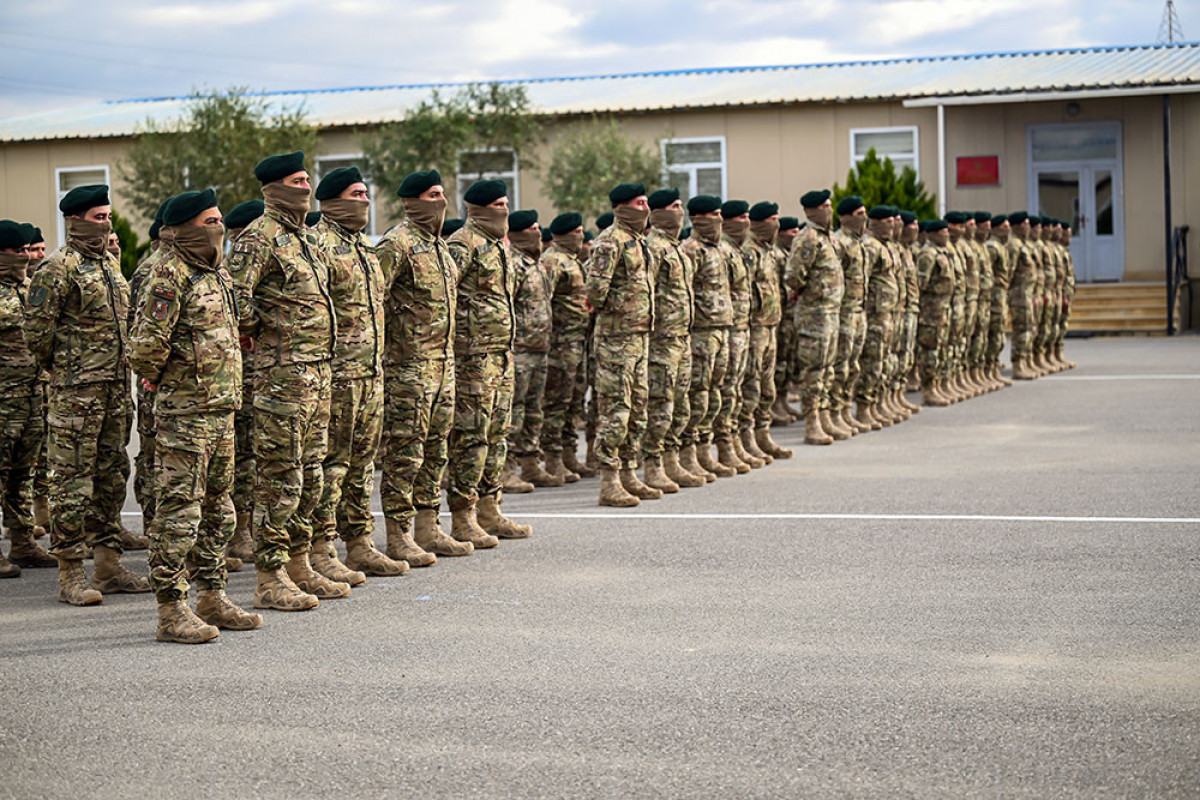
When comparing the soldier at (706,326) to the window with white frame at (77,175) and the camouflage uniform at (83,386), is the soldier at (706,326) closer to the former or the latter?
the camouflage uniform at (83,386)

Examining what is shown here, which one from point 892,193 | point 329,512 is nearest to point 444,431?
point 329,512

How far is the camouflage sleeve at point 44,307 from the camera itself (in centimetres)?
763

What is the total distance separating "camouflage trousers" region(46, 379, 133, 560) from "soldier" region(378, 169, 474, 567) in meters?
1.38

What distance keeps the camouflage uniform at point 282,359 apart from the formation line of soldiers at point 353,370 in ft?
0.04

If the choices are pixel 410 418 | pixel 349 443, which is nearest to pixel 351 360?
pixel 349 443

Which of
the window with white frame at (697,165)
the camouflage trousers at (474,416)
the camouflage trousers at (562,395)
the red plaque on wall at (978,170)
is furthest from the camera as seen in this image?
the window with white frame at (697,165)

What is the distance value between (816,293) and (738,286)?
1.88m

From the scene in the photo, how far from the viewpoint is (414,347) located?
8.16 m

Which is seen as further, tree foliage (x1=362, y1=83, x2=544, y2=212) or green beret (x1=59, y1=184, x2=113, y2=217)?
tree foliage (x1=362, y1=83, x2=544, y2=212)

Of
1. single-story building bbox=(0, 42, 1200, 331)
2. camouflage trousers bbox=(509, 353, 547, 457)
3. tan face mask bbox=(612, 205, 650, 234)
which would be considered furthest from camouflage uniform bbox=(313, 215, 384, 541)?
single-story building bbox=(0, 42, 1200, 331)

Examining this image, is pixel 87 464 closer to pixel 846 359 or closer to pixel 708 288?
pixel 708 288

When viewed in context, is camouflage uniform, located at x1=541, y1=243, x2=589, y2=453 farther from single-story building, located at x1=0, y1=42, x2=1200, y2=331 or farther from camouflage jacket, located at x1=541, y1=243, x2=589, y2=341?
single-story building, located at x1=0, y1=42, x2=1200, y2=331

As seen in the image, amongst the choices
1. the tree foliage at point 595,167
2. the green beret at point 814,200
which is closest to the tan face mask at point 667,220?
the green beret at point 814,200

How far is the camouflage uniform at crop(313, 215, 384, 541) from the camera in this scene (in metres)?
7.42
